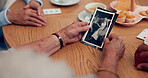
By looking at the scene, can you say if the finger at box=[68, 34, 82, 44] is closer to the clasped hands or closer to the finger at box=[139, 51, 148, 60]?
the clasped hands

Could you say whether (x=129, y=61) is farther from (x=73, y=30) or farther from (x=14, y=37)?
(x=14, y=37)

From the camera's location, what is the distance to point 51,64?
21.9 inches

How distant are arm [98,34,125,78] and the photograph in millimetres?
62

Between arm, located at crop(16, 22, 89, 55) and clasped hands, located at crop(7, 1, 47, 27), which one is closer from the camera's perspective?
arm, located at crop(16, 22, 89, 55)

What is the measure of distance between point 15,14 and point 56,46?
550 mm

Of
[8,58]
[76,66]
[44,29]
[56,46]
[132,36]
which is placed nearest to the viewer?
[8,58]

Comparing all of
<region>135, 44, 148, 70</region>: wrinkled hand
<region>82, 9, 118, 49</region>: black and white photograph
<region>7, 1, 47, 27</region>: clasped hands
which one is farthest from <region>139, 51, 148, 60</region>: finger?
<region>7, 1, 47, 27</region>: clasped hands

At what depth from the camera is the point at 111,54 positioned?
99 centimetres

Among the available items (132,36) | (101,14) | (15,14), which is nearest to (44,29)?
(15,14)

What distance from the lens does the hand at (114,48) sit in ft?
3.26

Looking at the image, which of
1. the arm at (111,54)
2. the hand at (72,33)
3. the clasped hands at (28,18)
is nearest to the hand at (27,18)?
the clasped hands at (28,18)

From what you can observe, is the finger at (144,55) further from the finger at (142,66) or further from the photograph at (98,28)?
the photograph at (98,28)

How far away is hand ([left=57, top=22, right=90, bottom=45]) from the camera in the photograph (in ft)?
3.80

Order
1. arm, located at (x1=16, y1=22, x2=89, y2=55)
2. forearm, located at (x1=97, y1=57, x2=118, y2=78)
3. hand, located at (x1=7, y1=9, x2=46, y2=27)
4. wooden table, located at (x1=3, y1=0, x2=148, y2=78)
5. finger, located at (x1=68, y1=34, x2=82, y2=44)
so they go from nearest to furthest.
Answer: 1. forearm, located at (x1=97, y1=57, x2=118, y2=78)
2. wooden table, located at (x1=3, y1=0, x2=148, y2=78)
3. arm, located at (x1=16, y1=22, x2=89, y2=55)
4. finger, located at (x1=68, y1=34, x2=82, y2=44)
5. hand, located at (x1=7, y1=9, x2=46, y2=27)
